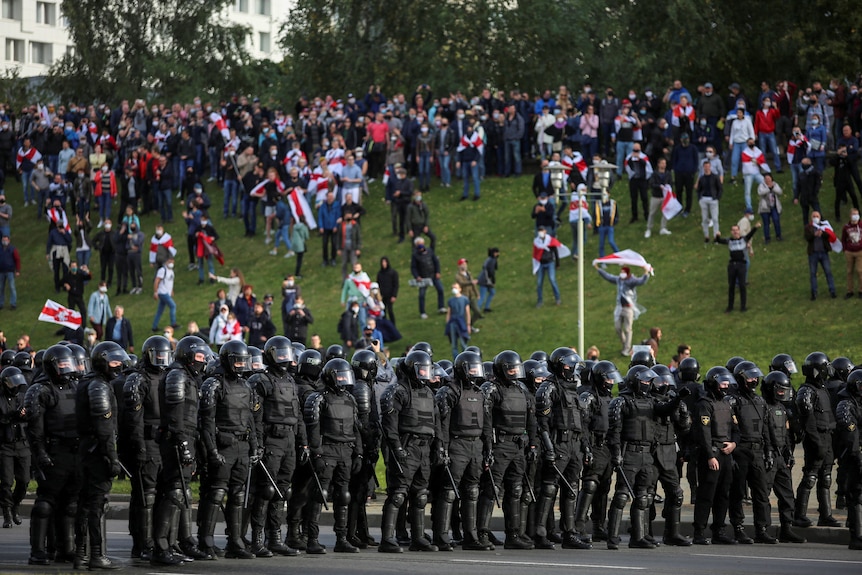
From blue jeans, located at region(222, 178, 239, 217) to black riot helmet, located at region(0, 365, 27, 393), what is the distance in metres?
22.2

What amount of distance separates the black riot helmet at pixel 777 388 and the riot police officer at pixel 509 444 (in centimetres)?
308

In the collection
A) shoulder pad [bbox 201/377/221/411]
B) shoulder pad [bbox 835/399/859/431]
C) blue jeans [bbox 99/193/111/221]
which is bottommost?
shoulder pad [bbox 835/399/859/431]

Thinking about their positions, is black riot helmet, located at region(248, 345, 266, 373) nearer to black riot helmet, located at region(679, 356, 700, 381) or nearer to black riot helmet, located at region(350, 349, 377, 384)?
black riot helmet, located at region(350, 349, 377, 384)

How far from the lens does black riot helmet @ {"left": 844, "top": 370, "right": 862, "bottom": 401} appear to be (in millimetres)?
18031

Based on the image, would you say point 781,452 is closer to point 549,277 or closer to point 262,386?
point 262,386

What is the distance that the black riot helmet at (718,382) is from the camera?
17.5m

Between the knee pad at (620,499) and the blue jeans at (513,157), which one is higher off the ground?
the blue jeans at (513,157)

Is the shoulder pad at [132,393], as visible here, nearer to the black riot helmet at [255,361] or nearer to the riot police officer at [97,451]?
the riot police officer at [97,451]

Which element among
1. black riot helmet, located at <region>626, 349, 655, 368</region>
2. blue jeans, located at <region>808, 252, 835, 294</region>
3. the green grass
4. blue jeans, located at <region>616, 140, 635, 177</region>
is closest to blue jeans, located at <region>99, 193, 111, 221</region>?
the green grass

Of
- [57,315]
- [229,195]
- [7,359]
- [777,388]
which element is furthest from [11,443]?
[229,195]

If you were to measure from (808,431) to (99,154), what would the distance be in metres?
27.1

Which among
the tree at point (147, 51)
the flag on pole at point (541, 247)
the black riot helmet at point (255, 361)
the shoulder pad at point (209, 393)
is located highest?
the tree at point (147, 51)

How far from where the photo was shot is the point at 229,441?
14883 millimetres

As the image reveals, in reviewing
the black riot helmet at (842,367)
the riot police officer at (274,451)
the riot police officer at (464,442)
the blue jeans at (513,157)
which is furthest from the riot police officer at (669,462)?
the blue jeans at (513,157)
